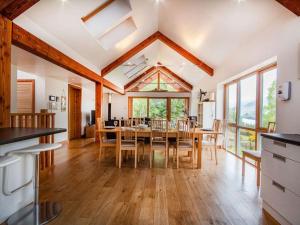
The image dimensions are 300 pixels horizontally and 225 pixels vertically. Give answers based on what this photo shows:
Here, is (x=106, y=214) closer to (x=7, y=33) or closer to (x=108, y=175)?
(x=108, y=175)

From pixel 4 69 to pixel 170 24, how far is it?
3.95m

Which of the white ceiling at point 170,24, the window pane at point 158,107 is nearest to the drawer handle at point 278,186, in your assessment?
the white ceiling at point 170,24

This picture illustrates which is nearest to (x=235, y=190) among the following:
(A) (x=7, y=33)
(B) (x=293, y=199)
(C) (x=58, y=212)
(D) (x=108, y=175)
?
(B) (x=293, y=199)

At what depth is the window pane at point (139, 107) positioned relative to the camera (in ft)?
34.1

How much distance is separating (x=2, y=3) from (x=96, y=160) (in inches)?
125

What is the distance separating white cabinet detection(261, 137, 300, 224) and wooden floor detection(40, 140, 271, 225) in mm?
257

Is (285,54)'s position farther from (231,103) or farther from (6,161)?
(6,161)

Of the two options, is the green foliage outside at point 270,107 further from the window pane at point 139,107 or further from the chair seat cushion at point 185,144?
the window pane at point 139,107

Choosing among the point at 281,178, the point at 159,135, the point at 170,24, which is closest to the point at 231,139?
the point at 159,135

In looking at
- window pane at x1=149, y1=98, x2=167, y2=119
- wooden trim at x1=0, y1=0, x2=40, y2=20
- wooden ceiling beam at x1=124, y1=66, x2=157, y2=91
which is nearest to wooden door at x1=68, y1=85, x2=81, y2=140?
wooden ceiling beam at x1=124, y1=66, x2=157, y2=91

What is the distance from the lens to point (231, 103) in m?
5.54

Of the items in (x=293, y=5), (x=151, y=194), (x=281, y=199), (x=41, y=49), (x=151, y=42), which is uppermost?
(x=151, y=42)

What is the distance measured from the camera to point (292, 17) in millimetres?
2498

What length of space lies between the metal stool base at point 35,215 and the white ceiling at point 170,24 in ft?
7.78
